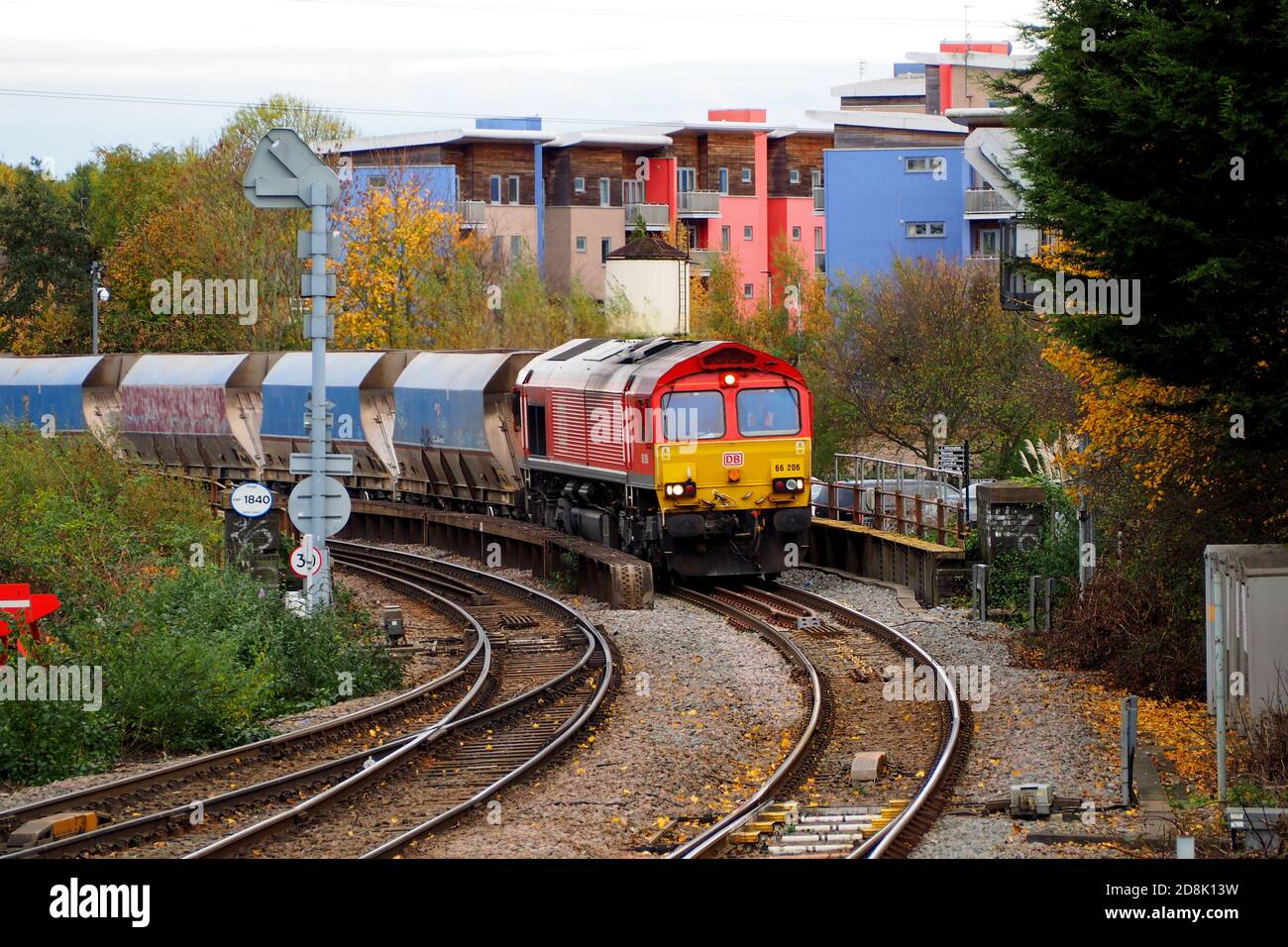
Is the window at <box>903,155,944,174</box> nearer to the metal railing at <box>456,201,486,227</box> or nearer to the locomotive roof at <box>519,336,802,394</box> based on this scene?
the metal railing at <box>456,201,486,227</box>

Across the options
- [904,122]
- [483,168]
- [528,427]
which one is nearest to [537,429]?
[528,427]

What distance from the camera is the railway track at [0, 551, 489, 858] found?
36.4 feet

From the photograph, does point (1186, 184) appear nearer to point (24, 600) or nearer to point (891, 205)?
point (24, 600)

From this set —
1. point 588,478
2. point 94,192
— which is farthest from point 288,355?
point 94,192

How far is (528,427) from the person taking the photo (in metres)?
29.0

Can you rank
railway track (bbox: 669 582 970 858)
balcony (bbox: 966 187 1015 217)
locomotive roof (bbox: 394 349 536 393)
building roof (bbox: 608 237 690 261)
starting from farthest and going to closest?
balcony (bbox: 966 187 1015 217) → building roof (bbox: 608 237 690 261) → locomotive roof (bbox: 394 349 536 393) → railway track (bbox: 669 582 970 858)

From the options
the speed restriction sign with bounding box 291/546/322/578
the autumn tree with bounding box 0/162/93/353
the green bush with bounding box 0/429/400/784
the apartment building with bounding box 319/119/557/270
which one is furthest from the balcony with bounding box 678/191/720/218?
the speed restriction sign with bounding box 291/546/322/578

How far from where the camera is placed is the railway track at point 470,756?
433 inches

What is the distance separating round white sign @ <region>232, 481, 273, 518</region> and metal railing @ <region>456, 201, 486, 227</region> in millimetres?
46756

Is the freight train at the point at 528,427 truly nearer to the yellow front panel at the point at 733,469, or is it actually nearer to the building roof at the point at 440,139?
the yellow front panel at the point at 733,469

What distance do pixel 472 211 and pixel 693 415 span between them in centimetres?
4507

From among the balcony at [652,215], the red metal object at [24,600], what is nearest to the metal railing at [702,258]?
the balcony at [652,215]

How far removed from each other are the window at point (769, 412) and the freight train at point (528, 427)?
21 millimetres

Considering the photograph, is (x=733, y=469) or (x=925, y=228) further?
(x=925, y=228)
